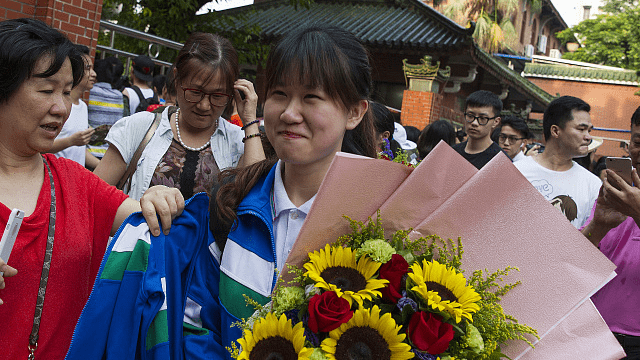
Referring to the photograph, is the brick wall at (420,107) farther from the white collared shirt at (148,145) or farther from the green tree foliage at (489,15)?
the green tree foliage at (489,15)

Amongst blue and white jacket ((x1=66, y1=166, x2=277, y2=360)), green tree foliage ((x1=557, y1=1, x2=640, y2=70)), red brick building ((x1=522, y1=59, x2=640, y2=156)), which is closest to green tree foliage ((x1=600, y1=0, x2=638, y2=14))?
green tree foliage ((x1=557, y1=1, x2=640, y2=70))

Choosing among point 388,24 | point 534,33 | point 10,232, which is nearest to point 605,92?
point 534,33

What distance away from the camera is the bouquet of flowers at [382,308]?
1.14 metres

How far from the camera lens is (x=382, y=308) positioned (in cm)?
121

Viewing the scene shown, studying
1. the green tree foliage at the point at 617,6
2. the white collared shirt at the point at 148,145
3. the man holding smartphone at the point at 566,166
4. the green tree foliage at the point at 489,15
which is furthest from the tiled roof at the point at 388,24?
the green tree foliage at the point at 617,6

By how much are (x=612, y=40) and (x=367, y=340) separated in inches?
1506

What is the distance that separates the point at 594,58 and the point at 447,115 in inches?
1034

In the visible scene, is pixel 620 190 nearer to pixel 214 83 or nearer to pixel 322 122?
pixel 322 122

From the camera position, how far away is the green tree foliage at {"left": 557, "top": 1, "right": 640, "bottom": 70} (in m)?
32.0

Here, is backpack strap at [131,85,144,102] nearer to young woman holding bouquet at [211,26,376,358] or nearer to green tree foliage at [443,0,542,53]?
young woman holding bouquet at [211,26,376,358]

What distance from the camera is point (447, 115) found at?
46.5ft

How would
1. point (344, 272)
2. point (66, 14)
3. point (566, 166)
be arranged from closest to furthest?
point (344, 272), point (566, 166), point (66, 14)

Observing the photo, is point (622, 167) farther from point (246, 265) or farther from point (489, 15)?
point (489, 15)

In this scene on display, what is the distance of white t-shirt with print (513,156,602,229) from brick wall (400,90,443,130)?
8.61m
